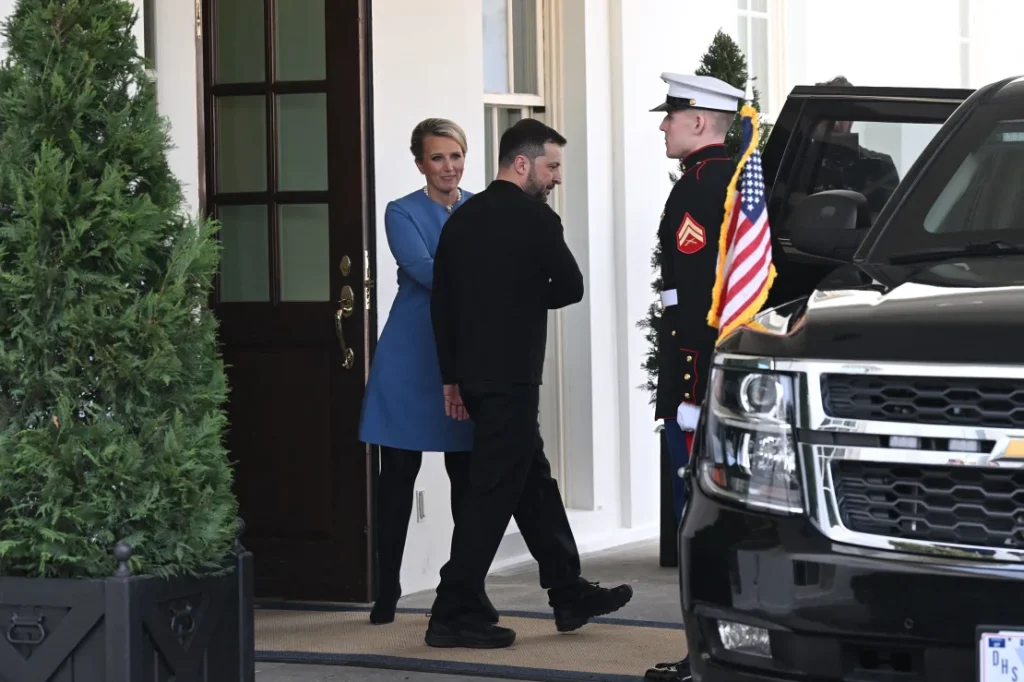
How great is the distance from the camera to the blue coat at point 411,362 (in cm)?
618

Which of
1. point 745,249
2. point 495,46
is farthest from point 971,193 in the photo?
point 495,46

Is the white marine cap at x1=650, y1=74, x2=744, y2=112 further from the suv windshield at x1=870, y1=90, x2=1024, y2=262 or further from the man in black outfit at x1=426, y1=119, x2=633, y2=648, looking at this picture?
the suv windshield at x1=870, y1=90, x2=1024, y2=262

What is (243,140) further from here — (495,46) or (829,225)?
(829,225)

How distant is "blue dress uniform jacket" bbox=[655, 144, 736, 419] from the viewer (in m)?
4.97

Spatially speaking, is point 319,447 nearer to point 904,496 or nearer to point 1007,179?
point 1007,179

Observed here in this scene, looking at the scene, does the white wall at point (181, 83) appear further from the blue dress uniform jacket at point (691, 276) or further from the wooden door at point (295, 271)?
the blue dress uniform jacket at point (691, 276)

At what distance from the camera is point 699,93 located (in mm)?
5215

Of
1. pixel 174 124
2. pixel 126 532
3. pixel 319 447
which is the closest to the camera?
pixel 126 532

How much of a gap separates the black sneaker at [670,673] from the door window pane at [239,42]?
2.98 m

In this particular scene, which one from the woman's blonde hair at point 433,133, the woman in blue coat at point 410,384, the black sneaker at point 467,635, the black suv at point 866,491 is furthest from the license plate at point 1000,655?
the woman's blonde hair at point 433,133

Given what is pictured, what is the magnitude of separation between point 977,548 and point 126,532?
5.90 ft

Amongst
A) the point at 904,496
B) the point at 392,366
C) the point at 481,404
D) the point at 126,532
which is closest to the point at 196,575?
the point at 126,532

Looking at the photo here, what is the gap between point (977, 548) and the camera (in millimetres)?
3125

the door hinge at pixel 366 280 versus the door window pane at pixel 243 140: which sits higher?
the door window pane at pixel 243 140
